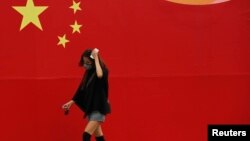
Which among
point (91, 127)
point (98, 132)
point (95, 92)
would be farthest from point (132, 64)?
point (91, 127)

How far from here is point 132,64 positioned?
8883 mm

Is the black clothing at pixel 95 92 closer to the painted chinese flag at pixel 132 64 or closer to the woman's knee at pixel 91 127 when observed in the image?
the woman's knee at pixel 91 127

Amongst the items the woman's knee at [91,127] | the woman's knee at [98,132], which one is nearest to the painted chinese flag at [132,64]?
the woman's knee at [98,132]

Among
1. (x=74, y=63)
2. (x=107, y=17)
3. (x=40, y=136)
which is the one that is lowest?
(x=40, y=136)

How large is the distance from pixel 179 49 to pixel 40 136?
2.50m

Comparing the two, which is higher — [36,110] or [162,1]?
[162,1]

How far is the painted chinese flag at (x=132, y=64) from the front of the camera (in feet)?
28.5

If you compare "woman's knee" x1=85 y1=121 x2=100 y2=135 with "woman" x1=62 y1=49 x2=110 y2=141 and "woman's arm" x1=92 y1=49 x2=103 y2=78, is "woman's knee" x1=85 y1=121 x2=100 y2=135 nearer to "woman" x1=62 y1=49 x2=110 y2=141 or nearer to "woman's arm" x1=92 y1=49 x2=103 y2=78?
"woman" x1=62 y1=49 x2=110 y2=141

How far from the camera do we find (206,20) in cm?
895

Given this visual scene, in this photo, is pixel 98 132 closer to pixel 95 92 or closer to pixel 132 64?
pixel 95 92

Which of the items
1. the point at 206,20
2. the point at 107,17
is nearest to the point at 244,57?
the point at 206,20

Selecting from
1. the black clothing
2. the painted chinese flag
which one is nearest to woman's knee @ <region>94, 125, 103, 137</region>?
the black clothing

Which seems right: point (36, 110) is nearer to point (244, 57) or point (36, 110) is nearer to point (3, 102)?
point (3, 102)

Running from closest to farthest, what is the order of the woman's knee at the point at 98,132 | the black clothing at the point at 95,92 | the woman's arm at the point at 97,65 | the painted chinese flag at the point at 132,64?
the woman's arm at the point at 97,65 → the black clothing at the point at 95,92 → the woman's knee at the point at 98,132 → the painted chinese flag at the point at 132,64
